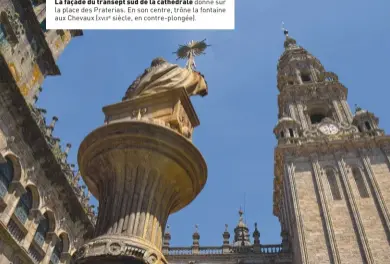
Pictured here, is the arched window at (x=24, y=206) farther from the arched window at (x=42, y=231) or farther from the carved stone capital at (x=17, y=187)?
the arched window at (x=42, y=231)

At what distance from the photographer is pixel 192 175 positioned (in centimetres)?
441

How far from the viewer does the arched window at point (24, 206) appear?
12836mm

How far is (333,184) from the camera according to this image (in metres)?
24.4

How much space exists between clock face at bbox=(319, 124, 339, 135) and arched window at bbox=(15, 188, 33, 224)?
21.6 metres

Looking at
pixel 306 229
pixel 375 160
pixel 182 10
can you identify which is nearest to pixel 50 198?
pixel 182 10

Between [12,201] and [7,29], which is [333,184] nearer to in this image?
[12,201]

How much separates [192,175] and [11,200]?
1013cm

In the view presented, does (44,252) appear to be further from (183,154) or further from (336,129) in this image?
(336,129)

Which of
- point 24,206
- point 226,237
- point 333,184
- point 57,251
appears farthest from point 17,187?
point 333,184

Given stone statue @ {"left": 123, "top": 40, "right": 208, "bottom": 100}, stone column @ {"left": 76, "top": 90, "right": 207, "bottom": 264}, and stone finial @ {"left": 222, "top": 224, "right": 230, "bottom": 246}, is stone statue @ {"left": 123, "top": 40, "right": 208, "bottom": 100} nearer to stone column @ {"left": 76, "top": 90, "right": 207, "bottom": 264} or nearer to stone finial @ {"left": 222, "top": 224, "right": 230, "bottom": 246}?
stone column @ {"left": 76, "top": 90, "right": 207, "bottom": 264}

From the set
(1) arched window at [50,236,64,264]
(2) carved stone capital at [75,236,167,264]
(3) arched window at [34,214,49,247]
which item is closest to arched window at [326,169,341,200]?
(1) arched window at [50,236,64,264]

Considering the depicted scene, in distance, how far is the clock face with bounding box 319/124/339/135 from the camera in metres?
27.9

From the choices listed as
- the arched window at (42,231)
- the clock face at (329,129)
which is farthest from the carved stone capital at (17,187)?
the clock face at (329,129)

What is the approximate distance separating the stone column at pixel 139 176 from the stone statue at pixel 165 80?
1.53 feet
